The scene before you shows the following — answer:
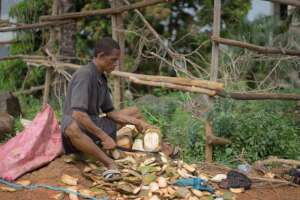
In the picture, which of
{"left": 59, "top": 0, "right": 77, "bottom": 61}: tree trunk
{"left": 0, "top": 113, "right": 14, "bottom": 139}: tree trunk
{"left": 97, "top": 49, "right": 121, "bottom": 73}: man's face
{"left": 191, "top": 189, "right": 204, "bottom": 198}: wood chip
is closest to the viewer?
{"left": 191, "top": 189, "right": 204, "bottom": 198}: wood chip

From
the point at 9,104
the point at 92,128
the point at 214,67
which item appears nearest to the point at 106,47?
the point at 92,128

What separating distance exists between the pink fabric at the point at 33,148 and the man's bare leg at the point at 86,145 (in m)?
0.45

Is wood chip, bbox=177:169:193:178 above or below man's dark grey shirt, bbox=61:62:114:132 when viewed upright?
below

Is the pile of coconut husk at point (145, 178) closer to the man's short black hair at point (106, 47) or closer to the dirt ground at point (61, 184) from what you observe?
the dirt ground at point (61, 184)

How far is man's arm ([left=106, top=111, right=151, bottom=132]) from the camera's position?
5.00m

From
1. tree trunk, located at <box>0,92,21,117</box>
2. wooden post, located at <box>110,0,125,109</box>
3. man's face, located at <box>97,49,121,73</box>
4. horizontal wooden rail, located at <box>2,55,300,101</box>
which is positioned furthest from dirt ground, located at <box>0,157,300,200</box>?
tree trunk, located at <box>0,92,21,117</box>

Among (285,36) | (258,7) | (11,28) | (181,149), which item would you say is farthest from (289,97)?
(258,7)

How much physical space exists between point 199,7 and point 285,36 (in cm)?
284

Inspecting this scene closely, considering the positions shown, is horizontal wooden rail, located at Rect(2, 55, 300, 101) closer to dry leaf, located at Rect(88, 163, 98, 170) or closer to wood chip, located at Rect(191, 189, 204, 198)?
wood chip, located at Rect(191, 189, 204, 198)

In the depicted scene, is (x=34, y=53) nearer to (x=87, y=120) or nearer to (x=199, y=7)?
(x=199, y=7)

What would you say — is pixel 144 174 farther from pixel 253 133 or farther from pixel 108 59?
pixel 253 133

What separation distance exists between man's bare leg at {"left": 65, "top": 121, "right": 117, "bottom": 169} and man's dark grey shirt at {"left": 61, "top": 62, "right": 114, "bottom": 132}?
91mm

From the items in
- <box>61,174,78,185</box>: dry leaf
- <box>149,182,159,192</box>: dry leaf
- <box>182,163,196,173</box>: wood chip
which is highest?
<box>182,163,196,173</box>: wood chip

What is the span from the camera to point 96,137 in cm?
470
